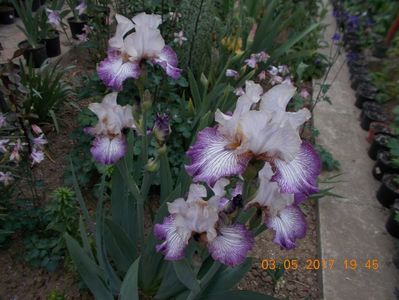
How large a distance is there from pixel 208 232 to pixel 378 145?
8.07 ft

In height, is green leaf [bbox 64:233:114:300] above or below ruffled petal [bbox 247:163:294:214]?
below

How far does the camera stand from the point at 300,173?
2.58 ft

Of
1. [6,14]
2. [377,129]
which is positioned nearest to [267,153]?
[377,129]

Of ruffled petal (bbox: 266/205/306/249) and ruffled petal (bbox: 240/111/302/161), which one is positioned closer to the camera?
ruffled petal (bbox: 240/111/302/161)

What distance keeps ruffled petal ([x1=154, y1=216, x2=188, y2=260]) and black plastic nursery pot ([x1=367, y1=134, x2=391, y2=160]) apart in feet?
8.01

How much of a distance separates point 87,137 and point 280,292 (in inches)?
53.8

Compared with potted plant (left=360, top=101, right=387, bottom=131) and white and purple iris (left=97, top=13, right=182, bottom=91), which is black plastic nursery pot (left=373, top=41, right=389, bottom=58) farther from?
white and purple iris (left=97, top=13, right=182, bottom=91)

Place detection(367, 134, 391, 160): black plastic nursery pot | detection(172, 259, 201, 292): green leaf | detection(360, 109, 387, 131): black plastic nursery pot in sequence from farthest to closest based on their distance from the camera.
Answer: detection(360, 109, 387, 131): black plastic nursery pot, detection(367, 134, 391, 160): black plastic nursery pot, detection(172, 259, 201, 292): green leaf

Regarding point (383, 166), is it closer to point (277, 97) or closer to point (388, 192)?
point (388, 192)

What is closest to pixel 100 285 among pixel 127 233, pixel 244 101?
pixel 127 233

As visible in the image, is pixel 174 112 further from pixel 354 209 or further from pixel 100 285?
pixel 354 209

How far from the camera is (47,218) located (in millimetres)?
1740

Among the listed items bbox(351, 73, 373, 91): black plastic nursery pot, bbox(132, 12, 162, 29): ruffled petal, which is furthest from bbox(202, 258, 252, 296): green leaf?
bbox(351, 73, 373, 91): black plastic nursery pot

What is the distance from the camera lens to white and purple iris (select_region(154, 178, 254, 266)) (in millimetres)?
847
